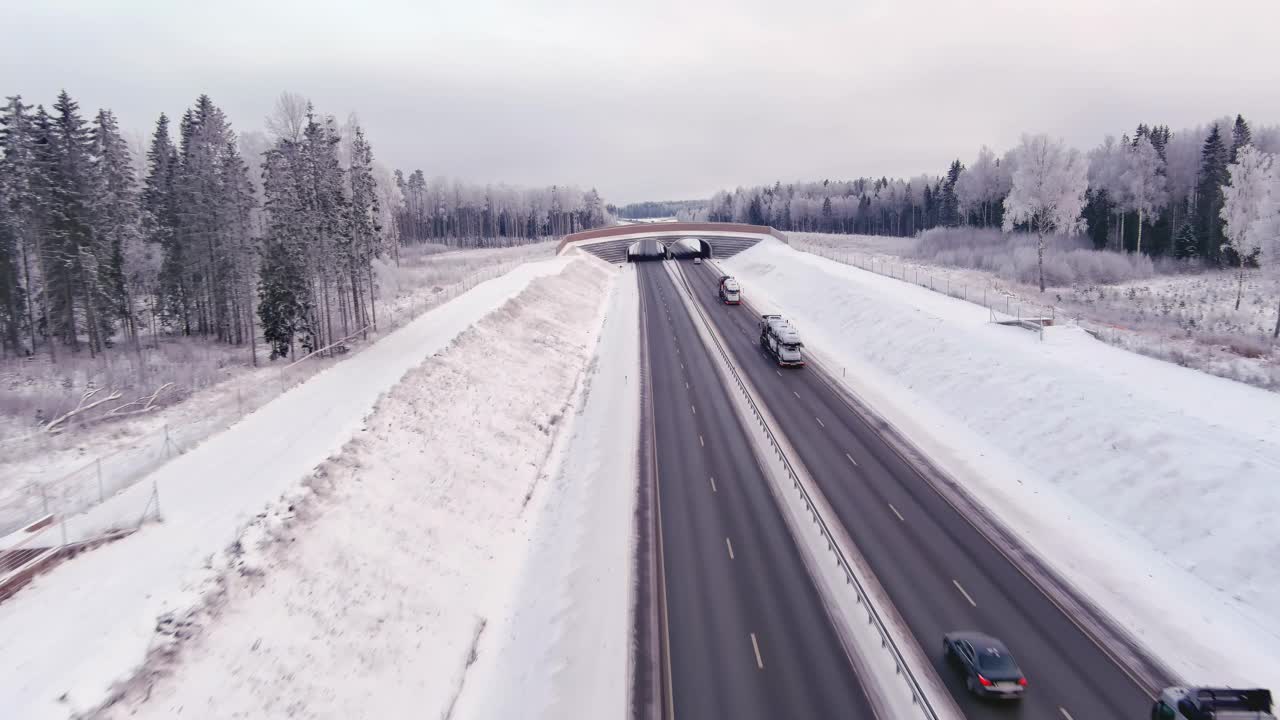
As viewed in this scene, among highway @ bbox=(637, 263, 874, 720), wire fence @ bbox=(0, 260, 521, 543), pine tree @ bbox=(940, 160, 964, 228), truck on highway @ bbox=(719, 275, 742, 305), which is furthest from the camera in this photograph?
pine tree @ bbox=(940, 160, 964, 228)

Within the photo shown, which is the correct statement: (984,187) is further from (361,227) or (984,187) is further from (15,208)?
(15,208)

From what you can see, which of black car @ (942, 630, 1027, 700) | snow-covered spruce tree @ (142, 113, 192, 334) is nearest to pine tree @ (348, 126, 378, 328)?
snow-covered spruce tree @ (142, 113, 192, 334)

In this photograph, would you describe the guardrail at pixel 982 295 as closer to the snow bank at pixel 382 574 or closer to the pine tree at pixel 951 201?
the snow bank at pixel 382 574

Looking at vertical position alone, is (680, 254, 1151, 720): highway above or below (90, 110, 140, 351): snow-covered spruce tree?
below

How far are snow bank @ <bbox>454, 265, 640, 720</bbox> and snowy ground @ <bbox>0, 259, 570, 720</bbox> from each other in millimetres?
7071

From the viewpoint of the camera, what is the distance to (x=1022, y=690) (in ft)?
46.2

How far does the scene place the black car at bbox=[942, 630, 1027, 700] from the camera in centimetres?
1414

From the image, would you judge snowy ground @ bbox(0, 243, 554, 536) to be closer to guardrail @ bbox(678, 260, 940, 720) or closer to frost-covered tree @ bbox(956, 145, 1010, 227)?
guardrail @ bbox(678, 260, 940, 720)

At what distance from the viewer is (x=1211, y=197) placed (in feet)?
269

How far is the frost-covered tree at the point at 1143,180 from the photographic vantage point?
8444 cm

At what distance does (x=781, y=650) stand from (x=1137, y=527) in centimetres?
1442

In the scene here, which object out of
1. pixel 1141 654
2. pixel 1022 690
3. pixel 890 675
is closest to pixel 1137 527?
pixel 1141 654

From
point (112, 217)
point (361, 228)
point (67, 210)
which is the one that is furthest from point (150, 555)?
point (112, 217)

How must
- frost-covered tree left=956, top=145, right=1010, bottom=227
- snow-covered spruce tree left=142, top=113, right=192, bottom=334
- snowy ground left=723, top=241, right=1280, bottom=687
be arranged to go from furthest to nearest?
frost-covered tree left=956, top=145, right=1010, bottom=227
snow-covered spruce tree left=142, top=113, right=192, bottom=334
snowy ground left=723, top=241, right=1280, bottom=687
